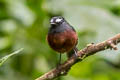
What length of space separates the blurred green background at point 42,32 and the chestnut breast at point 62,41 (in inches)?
58.7

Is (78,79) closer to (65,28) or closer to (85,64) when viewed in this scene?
(85,64)

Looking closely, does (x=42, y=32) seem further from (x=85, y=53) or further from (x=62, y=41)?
(x=85, y=53)

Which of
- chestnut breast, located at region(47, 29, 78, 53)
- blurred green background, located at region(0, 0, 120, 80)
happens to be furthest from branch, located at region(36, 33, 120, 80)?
blurred green background, located at region(0, 0, 120, 80)

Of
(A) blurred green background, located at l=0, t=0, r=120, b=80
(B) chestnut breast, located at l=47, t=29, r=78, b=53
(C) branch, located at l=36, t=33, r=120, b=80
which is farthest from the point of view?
(A) blurred green background, located at l=0, t=0, r=120, b=80

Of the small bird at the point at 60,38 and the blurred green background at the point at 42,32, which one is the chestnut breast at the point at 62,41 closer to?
the small bird at the point at 60,38

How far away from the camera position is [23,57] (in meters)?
4.67

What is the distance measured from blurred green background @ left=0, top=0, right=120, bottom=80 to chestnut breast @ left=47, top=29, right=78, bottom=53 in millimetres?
1492

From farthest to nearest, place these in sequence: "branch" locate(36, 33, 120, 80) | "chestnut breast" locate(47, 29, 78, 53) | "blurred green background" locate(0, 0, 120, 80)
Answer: "blurred green background" locate(0, 0, 120, 80) → "chestnut breast" locate(47, 29, 78, 53) → "branch" locate(36, 33, 120, 80)

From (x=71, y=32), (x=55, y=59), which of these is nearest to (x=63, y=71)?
(x=71, y=32)

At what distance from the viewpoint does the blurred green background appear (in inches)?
183

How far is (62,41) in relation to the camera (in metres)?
3.01

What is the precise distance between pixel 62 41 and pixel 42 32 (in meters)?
1.74

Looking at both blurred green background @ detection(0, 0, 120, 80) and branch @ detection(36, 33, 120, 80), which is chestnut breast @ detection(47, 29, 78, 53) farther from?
blurred green background @ detection(0, 0, 120, 80)

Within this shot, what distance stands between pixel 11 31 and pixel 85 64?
897 mm
